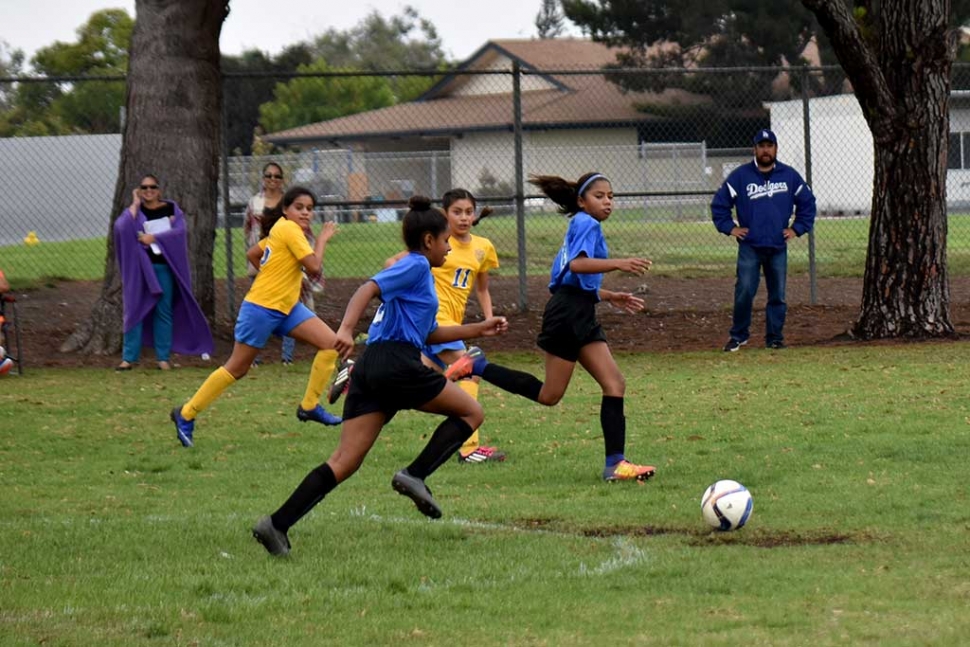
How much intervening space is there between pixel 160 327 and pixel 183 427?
15.1ft

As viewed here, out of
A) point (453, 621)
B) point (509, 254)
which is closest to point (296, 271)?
point (453, 621)

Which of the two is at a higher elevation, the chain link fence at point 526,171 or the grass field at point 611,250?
the chain link fence at point 526,171

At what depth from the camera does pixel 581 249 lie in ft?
28.1

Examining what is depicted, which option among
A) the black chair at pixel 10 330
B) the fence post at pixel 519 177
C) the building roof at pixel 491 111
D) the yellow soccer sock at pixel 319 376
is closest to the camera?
the yellow soccer sock at pixel 319 376

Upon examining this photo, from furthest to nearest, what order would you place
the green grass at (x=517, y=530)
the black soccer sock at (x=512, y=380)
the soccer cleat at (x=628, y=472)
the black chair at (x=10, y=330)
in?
the black chair at (x=10, y=330), the black soccer sock at (x=512, y=380), the soccer cleat at (x=628, y=472), the green grass at (x=517, y=530)

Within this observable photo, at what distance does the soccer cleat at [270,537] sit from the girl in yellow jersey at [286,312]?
366cm

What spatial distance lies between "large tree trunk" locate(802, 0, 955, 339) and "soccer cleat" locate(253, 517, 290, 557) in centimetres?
1023

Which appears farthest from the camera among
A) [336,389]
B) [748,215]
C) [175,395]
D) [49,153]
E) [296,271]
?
[49,153]

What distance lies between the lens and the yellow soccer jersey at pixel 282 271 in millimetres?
10602

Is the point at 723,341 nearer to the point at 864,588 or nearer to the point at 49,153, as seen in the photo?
the point at 864,588

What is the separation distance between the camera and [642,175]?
2677 cm

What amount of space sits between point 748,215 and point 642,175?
11.6 metres

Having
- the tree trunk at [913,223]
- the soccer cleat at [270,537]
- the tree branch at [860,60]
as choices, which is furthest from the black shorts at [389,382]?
the tree trunk at [913,223]

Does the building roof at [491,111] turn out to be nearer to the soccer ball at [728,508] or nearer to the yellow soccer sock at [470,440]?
the yellow soccer sock at [470,440]
